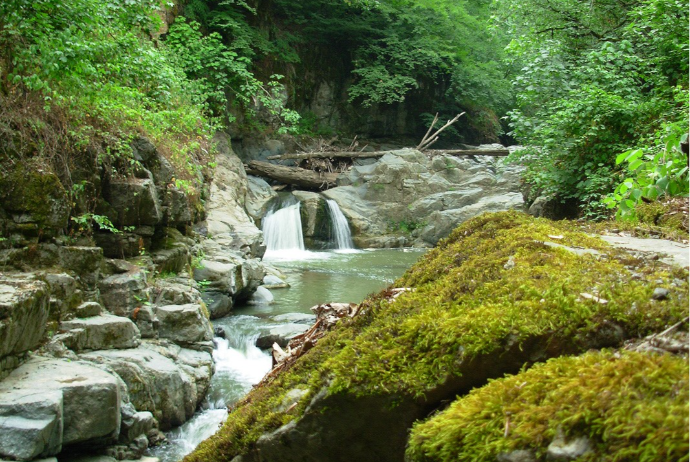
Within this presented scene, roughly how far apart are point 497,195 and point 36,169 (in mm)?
18682

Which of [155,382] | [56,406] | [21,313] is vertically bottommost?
[155,382]

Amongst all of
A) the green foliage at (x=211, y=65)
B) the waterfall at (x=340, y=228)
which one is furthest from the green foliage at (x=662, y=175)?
the waterfall at (x=340, y=228)

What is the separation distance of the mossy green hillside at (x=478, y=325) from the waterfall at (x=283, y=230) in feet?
56.0

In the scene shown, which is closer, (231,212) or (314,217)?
(231,212)

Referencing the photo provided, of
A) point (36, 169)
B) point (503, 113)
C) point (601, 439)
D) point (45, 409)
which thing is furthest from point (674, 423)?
point (503, 113)

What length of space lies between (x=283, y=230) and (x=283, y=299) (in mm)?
7954

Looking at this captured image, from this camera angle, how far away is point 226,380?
24.2ft

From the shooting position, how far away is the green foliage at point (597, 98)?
731 centimetres

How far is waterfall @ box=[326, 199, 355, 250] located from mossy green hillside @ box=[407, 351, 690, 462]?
19.2 m

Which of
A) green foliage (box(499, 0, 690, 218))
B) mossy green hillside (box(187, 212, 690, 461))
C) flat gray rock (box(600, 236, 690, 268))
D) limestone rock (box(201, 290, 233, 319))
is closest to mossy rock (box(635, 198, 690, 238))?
flat gray rock (box(600, 236, 690, 268))

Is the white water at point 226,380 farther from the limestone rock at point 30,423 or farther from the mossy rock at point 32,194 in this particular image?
the mossy rock at point 32,194

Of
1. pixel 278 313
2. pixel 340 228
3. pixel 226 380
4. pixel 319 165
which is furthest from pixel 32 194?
pixel 319 165

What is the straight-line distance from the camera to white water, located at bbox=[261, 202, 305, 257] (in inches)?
758

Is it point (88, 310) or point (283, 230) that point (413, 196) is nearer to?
point (283, 230)
